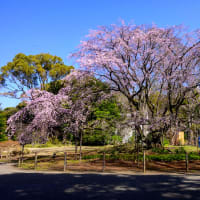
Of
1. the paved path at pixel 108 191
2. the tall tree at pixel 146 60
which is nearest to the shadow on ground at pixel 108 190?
the paved path at pixel 108 191

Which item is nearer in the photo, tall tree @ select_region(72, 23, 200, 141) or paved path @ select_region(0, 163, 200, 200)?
paved path @ select_region(0, 163, 200, 200)

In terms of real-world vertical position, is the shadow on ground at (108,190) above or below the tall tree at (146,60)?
below

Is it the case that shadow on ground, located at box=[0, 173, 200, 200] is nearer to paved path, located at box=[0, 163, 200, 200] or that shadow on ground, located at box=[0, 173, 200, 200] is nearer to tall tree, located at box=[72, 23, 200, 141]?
paved path, located at box=[0, 163, 200, 200]

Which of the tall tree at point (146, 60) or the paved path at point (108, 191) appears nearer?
the paved path at point (108, 191)

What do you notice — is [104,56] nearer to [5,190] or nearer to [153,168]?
[153,168]

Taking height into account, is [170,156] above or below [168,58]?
below

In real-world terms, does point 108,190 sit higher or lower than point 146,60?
lower

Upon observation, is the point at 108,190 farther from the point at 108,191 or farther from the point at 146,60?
the point at 146,60

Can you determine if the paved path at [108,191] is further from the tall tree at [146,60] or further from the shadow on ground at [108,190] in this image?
the tall tree at [146,60]

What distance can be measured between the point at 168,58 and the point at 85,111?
755 centimetres

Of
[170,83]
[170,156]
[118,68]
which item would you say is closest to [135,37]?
[118,68]

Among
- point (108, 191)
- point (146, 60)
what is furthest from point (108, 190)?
point (146, 60)

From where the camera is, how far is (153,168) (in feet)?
42.8

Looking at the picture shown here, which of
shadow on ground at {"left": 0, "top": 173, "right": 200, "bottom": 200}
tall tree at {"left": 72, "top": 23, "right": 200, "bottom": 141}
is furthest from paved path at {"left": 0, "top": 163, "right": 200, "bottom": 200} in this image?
tall tree at {"left": 72, "top": 23, "right": 200, "bottom": 141}
